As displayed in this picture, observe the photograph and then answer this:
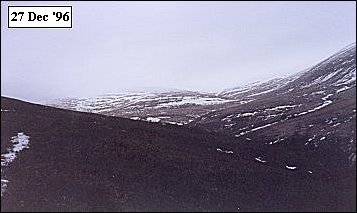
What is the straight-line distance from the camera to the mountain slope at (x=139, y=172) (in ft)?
27.3

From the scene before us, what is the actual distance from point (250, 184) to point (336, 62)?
3.01 m

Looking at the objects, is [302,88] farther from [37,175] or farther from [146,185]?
[37,175]

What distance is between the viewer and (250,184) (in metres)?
8.90

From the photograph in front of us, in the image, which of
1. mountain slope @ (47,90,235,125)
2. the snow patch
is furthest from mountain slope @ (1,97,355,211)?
mountain slope @ (47,90,235,125)

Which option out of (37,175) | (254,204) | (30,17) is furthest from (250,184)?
(30,17)
